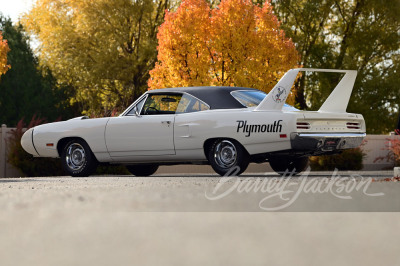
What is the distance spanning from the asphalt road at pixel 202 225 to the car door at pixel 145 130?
2674mm

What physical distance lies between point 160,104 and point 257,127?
7.91 feet

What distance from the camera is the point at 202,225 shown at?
267 inches

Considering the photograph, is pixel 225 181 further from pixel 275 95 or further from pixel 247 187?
pixel 275 95

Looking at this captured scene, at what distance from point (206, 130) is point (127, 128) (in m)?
1.75

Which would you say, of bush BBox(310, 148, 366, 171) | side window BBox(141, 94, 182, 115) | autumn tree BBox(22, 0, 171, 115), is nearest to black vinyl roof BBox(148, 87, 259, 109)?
side window BBox(141, 94, 182, 115)

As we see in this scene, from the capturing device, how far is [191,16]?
88.3 ft

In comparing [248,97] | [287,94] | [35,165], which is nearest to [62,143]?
[248,97]

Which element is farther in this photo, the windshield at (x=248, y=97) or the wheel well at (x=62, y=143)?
the wheel well at (x=62, y=143)

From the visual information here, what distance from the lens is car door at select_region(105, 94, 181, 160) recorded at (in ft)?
43.9

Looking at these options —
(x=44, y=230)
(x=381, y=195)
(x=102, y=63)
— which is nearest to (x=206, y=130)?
(x=381, y=195)

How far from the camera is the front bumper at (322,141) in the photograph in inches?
469

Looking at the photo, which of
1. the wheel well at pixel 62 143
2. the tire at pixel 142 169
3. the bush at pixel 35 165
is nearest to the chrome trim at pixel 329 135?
the tire at pixel 142 169

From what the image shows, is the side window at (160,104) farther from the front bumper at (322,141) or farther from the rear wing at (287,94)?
the front bumper at (322,141)

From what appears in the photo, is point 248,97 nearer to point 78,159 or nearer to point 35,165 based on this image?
point 78,159
